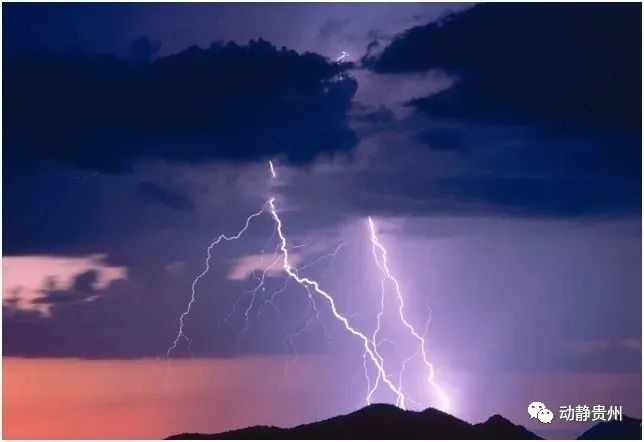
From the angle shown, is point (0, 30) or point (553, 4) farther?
point (553, 4)

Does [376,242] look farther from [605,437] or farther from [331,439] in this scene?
[605,437]

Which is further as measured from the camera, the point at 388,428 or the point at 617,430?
the point at 388,428

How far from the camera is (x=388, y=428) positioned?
1316 cm

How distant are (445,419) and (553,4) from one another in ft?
16.6

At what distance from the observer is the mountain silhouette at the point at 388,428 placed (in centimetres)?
1301

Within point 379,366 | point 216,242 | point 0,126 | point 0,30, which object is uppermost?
point 0,30

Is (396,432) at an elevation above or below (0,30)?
below

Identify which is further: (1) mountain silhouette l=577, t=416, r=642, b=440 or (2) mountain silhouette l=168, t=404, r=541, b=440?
(2) mountain silhouette l=168, t=404, r=541, b=440

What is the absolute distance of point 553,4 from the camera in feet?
44.4

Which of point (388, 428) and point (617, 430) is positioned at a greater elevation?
point (388, 428)

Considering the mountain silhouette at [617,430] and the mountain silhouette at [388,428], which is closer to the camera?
the mountain silhouette at [617,430]

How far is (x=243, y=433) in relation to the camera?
1312cm

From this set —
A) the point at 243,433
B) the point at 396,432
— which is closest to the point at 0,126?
the point at 243,433

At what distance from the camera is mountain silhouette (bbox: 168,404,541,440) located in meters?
13.0
